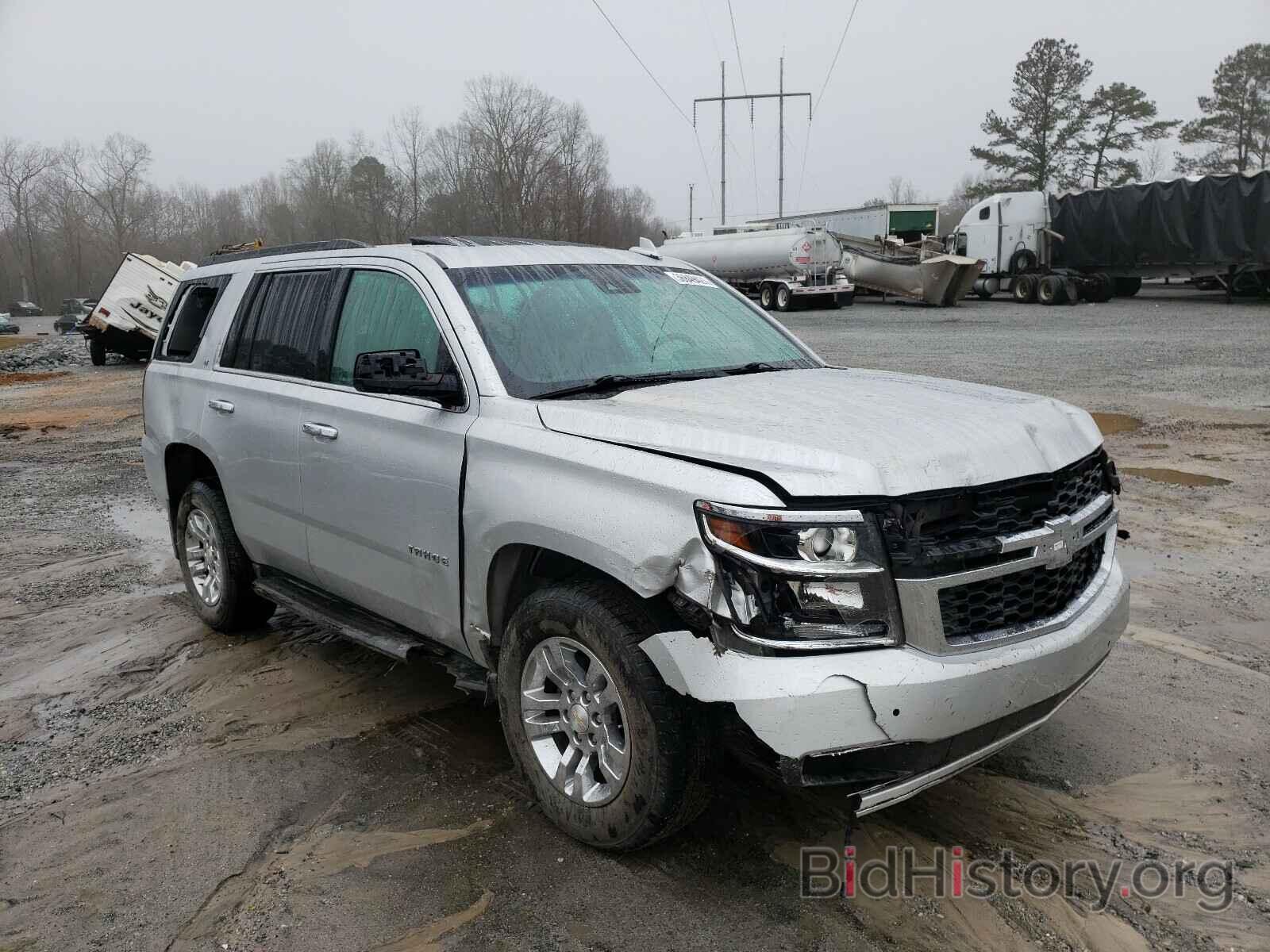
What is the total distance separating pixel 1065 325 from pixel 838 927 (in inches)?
944

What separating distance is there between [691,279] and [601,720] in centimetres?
233

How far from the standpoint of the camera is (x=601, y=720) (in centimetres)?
313

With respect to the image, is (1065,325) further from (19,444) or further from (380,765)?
(380,765)

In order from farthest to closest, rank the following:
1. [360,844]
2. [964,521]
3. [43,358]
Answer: [43,358]
[360,844]
[964,521]

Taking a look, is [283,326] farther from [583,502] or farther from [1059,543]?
[1059,543]

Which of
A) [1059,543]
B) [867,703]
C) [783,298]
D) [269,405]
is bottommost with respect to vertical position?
[867,703]

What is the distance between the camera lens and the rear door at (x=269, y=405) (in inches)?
177

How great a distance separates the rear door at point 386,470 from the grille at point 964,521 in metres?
1.56

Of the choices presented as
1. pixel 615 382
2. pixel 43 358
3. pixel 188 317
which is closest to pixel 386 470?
pixel 615 382

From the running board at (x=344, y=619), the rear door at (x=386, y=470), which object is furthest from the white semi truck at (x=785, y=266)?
the rear door at (x=386, y=470)

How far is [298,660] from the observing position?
5090mm

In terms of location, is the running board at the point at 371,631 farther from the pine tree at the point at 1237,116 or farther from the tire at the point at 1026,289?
the pine tree at the point at 1237,116

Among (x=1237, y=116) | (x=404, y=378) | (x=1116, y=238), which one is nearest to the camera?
(x=404, y=378)

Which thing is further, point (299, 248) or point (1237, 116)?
point (1237, 116)
